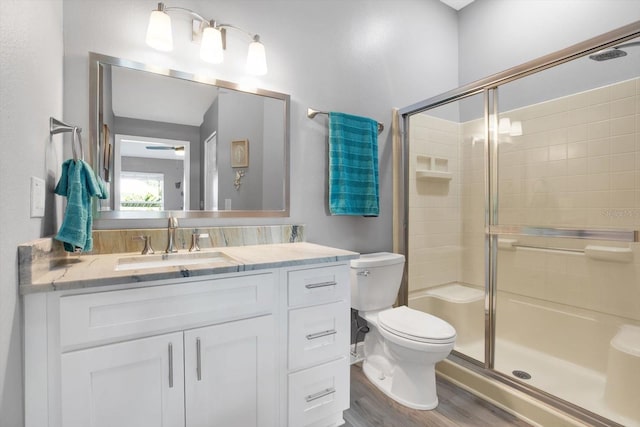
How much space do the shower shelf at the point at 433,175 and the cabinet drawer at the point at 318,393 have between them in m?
1.61

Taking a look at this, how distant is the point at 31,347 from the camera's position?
88cm

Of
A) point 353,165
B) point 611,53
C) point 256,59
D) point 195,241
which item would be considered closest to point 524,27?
point 611,53

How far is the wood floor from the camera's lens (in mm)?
1546

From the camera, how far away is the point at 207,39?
63.8 inches

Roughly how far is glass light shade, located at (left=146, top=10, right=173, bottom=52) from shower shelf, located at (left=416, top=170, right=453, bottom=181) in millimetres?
1907

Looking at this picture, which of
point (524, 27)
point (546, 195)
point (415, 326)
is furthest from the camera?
point (524, 27)

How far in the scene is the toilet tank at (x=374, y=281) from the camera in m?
1.92

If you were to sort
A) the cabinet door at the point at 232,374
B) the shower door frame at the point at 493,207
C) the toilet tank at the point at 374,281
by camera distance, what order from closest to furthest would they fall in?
the cabinet door at the point at 232,374
the shower door frame at the point at 493,207
the toilet tank at the point at 374,281

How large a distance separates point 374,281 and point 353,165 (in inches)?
31.3

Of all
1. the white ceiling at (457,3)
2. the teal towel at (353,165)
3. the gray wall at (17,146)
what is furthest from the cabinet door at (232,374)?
the white ceiling at (457,3)

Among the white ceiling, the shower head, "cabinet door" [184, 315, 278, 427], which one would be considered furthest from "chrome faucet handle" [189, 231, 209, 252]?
the white ceiling

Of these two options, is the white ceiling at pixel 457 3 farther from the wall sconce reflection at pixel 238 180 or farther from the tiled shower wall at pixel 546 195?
the wall sconce reflection at pixel 238 180

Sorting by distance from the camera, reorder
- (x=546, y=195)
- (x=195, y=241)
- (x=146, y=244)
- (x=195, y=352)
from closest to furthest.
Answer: (x=195, y=352) → (x=146, y=244) → (x=195, y=241) → (x=546, y=195)

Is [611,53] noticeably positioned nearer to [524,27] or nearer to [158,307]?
[524,27]
